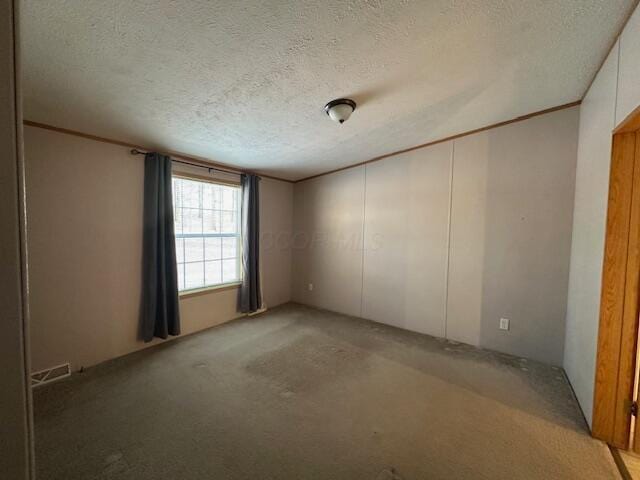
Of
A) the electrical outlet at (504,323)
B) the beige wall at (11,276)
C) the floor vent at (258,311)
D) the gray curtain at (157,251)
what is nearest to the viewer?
the beige wall at (11,276)

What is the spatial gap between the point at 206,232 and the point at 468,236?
10.7ft

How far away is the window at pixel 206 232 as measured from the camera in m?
3.18

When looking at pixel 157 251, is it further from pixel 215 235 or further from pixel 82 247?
pixel 215 235

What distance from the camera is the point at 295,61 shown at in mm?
1554

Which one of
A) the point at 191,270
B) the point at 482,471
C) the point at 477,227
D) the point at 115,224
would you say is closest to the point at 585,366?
the point at 482,471

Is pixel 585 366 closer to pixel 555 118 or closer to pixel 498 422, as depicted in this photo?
pixel 498 422

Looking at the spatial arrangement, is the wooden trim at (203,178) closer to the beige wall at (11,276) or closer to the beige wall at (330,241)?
the beige wall at (330,241)

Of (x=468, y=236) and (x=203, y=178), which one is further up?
(x=203, y=178)

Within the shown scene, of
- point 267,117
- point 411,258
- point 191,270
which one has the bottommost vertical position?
point 191,270

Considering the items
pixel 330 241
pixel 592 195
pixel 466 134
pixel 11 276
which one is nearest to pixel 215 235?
pixel 330 241

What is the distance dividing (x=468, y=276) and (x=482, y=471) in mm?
1863

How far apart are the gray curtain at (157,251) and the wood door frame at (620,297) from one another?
3.66m

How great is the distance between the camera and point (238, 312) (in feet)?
12.3

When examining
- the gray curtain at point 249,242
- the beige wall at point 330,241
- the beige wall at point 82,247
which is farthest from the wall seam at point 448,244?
the beige wall at point 82,247
